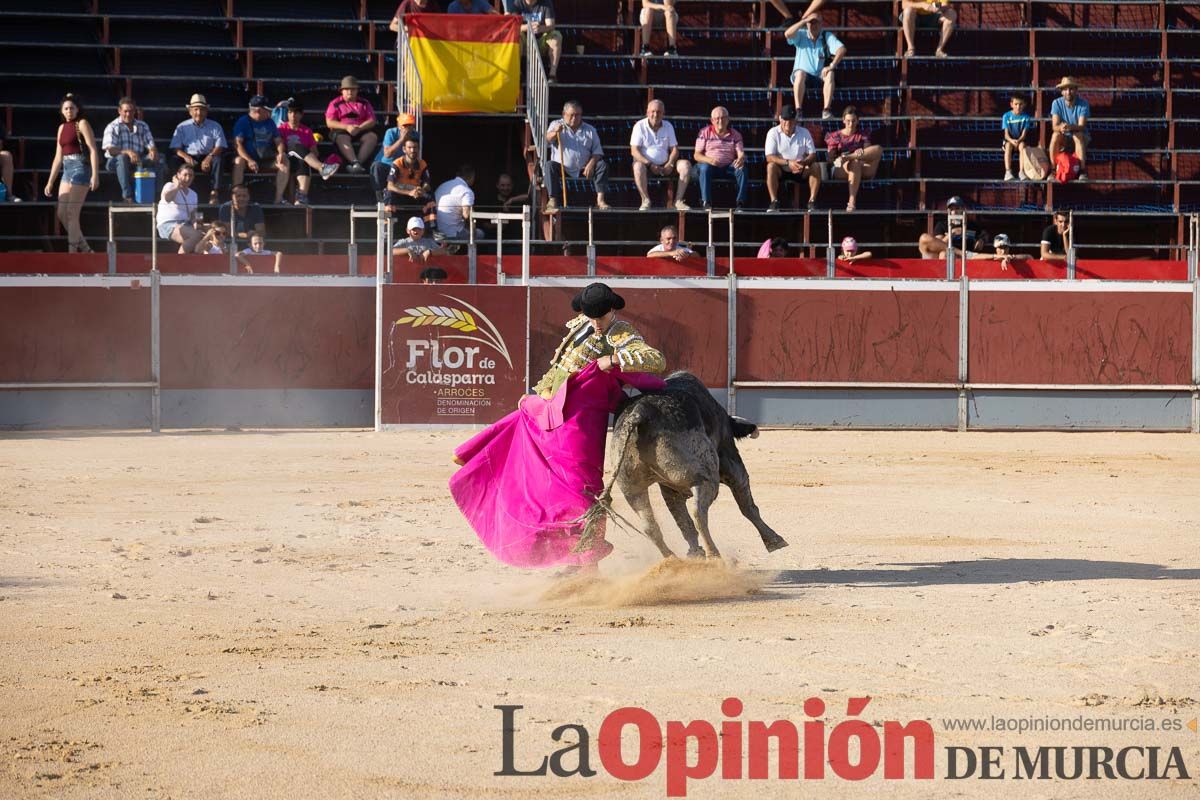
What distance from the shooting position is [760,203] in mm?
18266

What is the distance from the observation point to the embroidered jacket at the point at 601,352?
273 inches

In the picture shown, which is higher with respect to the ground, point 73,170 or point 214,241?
point 73,170

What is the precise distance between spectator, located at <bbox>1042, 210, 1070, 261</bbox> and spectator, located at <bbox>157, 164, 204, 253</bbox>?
27.4ft

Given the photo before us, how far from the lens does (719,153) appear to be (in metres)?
17.4

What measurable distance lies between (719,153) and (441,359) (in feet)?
14.1

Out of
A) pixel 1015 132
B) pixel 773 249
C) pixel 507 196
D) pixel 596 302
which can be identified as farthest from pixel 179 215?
pixel 596 302

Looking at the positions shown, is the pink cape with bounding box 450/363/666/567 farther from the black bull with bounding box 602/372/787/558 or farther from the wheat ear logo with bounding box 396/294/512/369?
the wheat ear logo with bounding box 396/294/512/369

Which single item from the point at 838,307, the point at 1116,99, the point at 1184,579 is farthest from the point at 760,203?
the point at 1184,579

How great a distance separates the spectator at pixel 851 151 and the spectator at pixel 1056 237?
212cm

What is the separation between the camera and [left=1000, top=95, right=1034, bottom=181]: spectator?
1847 centimetres

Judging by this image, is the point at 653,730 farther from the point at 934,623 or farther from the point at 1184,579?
the point at 1184,579

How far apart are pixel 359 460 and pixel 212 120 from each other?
6.67m

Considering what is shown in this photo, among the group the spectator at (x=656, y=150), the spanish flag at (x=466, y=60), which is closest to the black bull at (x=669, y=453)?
the spectator at (x=656, y=150)

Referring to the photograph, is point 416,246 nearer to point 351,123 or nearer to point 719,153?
point 351,123
